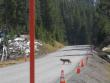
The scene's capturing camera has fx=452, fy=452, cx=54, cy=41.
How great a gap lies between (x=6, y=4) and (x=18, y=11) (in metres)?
4.08

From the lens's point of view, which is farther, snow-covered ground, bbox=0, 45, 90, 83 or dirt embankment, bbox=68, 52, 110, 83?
dirt embankment, bbox=68, 52, 110, 83

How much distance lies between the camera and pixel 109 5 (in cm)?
9525

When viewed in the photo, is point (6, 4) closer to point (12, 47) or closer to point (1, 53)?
point (12, 47)

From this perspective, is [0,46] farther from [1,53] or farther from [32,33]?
[32,33]

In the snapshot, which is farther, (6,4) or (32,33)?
(6,4)

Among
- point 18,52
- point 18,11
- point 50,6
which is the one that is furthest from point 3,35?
point 50,6

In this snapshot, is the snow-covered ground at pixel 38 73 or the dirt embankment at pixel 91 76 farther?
the dirt embankment at pixel 91 76

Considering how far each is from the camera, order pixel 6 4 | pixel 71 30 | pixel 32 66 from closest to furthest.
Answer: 1. pixel 32 66
2. pixel 6 4
3. pixel 71 30

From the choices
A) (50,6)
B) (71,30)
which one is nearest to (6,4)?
(50,6)

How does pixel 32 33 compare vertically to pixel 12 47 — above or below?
above

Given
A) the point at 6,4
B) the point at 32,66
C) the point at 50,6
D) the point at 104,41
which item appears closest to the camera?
the point at 32,66

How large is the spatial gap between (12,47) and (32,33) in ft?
149

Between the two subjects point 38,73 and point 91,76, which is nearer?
point 91,76

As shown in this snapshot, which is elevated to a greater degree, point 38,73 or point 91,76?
point 38,73
